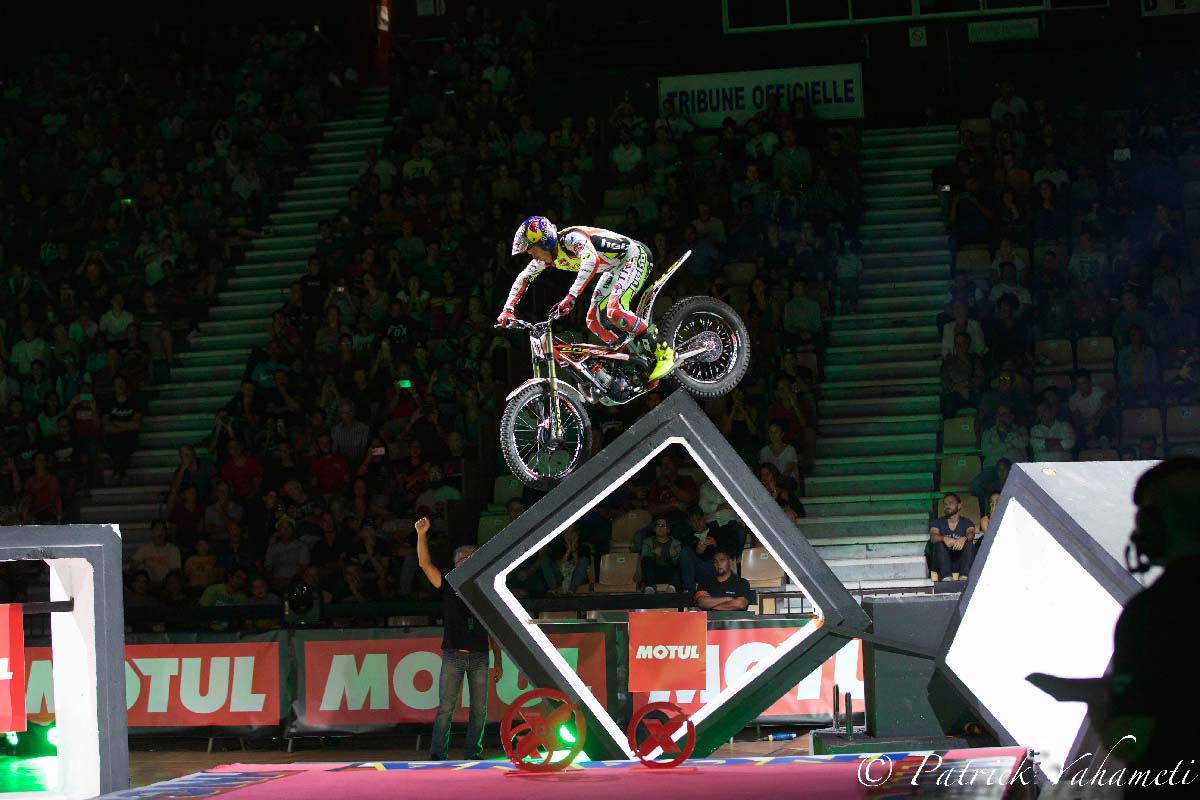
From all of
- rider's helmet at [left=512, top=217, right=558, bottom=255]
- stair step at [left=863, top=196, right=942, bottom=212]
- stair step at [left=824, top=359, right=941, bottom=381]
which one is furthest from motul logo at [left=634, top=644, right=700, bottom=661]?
stair step at [left=863, top=196, right=942, bottom=212]

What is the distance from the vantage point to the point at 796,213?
18453 mm

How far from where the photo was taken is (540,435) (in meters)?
9.91

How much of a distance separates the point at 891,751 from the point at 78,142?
17966 mm

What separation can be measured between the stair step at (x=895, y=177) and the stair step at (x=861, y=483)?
524 cm

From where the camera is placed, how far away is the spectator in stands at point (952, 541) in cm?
1441

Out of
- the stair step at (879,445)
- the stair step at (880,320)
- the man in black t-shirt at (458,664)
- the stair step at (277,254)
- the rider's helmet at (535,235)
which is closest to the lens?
the rider's helmet at (535,235)

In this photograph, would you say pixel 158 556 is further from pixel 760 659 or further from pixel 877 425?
pixel 877 425

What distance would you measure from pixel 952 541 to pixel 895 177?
303 inches

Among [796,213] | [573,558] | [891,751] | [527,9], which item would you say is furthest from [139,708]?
[527,9]

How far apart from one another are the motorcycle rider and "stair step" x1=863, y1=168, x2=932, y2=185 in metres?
11.2

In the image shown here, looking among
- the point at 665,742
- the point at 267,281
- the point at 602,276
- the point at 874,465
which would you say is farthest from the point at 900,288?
the point at 665,742

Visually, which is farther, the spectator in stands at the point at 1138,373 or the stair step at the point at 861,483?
the stair step at the point at 861,483

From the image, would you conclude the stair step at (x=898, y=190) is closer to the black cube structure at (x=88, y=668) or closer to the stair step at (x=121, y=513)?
the stair step at (x=121, y=513)

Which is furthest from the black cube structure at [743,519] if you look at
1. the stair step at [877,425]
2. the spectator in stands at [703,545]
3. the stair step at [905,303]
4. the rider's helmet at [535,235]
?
the stair step at [905,303]
